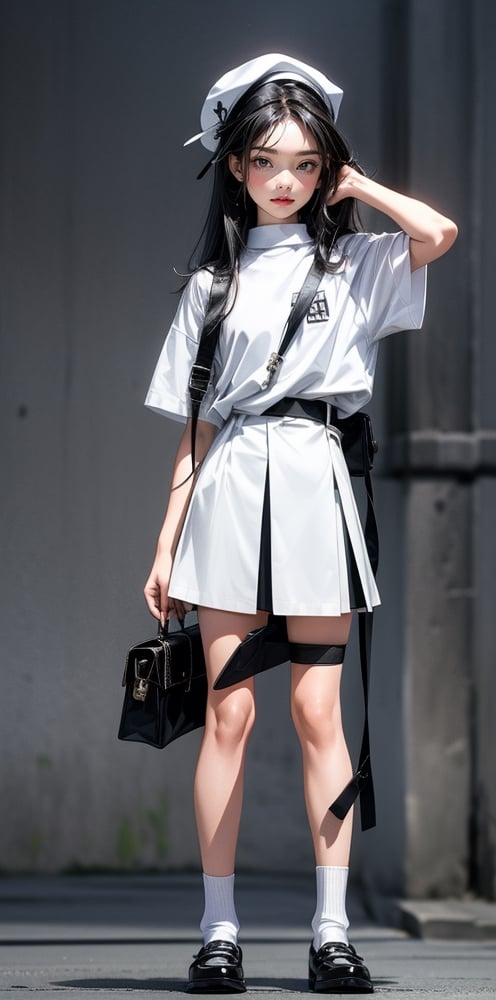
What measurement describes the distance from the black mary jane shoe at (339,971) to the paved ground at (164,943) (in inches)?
3.9

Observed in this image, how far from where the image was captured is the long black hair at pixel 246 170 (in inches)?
121

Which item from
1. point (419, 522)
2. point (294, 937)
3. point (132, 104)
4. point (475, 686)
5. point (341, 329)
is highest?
point (132, 104)

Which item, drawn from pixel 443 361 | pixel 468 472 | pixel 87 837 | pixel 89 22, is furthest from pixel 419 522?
pixel 89 22

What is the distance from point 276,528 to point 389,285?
1.89 ft

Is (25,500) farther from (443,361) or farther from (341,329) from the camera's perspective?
(341,329)

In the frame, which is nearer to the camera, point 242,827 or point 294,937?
point 294,937

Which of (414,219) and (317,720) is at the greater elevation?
(414,219)

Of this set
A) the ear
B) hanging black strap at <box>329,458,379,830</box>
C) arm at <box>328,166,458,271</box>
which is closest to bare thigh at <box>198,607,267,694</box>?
hanging black strap at <box>329,458,379,830</box>

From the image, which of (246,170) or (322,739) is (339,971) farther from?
(246,170)

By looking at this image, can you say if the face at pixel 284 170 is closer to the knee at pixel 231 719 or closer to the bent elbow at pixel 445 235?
the bent elbow at pixel 445 235

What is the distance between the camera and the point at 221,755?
122 inches

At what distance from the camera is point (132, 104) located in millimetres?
4949

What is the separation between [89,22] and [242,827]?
2.76m

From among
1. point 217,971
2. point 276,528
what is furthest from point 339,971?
point 276,528
